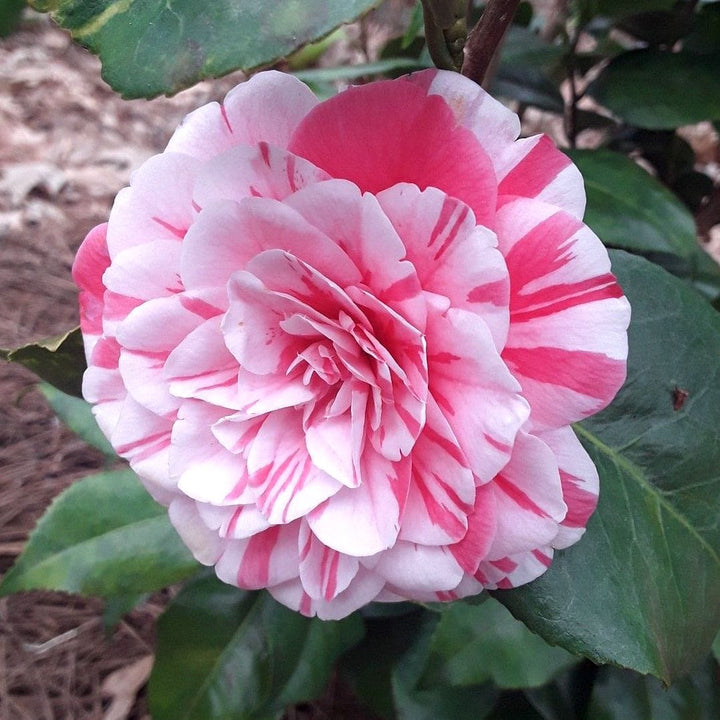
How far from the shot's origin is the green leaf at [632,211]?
0.85m

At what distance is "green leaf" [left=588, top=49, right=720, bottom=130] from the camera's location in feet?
2.94

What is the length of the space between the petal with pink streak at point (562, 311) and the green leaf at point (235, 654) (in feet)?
2.03

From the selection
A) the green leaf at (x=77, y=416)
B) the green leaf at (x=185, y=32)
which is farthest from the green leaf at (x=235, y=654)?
the green leaf at (x=185, y=32)

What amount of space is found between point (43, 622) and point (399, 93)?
3.83 ft

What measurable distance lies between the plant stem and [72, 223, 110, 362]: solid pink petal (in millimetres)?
274

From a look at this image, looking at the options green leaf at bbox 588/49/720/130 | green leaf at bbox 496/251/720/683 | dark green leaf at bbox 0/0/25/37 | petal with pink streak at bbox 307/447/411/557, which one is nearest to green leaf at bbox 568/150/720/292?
green leaf at bbox 588/49/720/130

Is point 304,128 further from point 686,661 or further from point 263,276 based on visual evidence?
point 686,661

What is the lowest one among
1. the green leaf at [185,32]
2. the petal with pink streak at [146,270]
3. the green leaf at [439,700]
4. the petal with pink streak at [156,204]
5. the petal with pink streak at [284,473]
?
the green leaf at [439,700]

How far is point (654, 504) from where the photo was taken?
58 centimetres

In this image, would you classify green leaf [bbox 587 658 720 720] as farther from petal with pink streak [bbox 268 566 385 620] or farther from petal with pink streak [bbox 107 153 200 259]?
petal with pink streak [bbox 107 153 200 259]

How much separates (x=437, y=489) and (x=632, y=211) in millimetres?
594

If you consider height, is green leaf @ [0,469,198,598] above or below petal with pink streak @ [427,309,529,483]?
below

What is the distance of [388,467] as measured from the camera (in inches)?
17.3

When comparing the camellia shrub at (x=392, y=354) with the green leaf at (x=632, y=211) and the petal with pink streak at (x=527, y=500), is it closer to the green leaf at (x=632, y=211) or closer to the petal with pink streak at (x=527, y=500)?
the petal with pink streak at (x=527, y=500)
